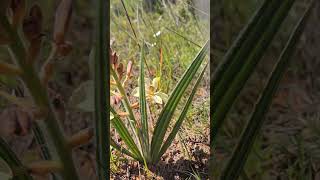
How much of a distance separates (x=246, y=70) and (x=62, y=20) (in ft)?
0.61

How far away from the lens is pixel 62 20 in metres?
0.43

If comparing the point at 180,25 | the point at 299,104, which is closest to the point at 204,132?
the point at 180,25

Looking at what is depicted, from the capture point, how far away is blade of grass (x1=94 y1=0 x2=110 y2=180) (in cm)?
42

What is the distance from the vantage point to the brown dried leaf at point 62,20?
424 mm

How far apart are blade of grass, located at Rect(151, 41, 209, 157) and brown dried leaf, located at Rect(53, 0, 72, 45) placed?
0.39 metres

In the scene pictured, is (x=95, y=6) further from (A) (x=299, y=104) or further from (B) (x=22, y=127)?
(A) (x=299, y=104)

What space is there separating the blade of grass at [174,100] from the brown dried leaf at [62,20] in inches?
15.3

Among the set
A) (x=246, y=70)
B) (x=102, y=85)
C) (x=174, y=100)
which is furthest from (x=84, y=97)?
(x=174, y=100)

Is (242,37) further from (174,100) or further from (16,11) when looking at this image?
(174,100)

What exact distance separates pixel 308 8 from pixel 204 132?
2.20 feet

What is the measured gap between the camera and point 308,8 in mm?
489

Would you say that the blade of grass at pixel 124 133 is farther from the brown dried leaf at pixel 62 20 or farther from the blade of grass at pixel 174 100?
the brown dried leaf at pixel 62 20

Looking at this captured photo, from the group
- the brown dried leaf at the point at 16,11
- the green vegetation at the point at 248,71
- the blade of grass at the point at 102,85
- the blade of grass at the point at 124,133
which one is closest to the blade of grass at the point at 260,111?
the green vegetation at the point at 248,71

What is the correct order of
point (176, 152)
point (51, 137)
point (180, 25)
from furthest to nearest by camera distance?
point (180, 25), point (176, 152), point (51, 137)
